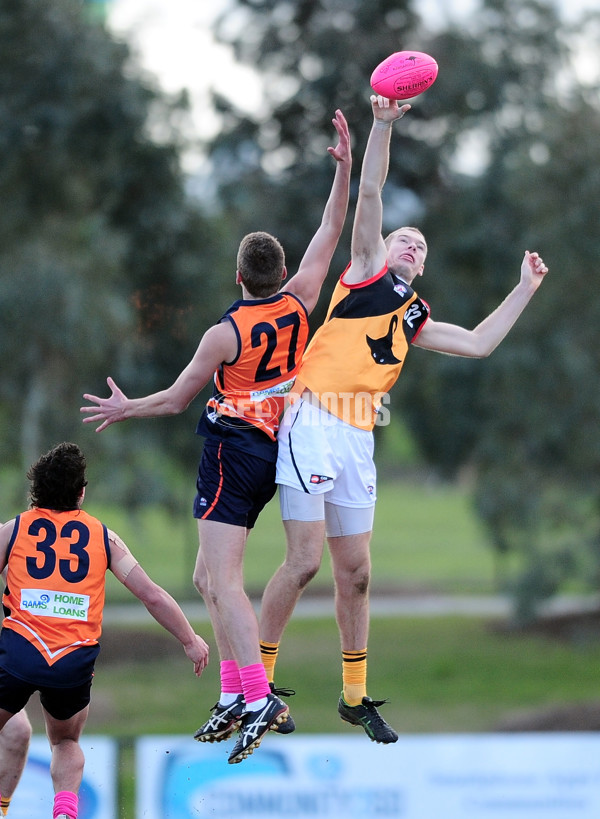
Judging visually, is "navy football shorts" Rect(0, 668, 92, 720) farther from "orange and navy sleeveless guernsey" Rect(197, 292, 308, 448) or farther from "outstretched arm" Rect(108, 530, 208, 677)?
"orange and navy sleeveless guernsey" Rect(197, 292, 308, 448)

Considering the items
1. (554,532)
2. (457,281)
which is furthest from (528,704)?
Answer: (457,281)

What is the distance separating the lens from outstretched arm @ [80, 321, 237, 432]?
19.3 feet

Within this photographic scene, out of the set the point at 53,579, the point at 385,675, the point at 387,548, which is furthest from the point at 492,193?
the point at 387,548

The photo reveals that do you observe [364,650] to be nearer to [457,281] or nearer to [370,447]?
[370,447]

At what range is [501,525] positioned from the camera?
19.4m

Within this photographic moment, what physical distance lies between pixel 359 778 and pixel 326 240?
22.9 ft

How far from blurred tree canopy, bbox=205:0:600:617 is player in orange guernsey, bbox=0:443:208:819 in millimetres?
11503

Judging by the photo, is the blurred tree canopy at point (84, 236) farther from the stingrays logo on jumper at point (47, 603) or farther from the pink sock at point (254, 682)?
the pink sock at point (254, 682)

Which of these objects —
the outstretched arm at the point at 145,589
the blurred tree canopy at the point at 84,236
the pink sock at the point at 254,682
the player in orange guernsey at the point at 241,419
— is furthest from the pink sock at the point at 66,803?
the blurred tree canopy at the point at 84,236

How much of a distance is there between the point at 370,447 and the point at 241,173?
13.0m

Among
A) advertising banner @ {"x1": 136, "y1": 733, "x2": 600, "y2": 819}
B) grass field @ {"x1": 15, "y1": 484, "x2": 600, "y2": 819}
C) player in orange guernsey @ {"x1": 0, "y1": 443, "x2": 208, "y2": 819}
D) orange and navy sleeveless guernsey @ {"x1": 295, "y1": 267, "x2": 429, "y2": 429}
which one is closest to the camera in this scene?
player in orange guernsey @ {"x1": 0, "y1": 443, "x2": 208, "y2": 819}

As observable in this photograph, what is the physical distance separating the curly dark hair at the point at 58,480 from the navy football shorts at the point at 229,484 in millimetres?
658

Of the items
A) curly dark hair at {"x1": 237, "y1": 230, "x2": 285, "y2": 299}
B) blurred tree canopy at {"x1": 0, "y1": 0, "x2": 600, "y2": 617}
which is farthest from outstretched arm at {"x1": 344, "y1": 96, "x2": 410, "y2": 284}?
blurred tree canopy at {"x1": 0, "y1": 0, "x2": 600, "y2": 617}

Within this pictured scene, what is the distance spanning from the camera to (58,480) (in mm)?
5742
